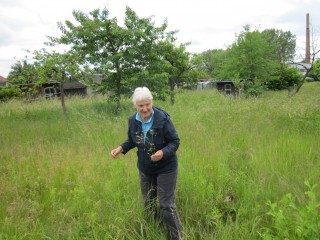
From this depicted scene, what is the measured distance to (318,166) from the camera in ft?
12.3

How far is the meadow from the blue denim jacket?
0.64 m

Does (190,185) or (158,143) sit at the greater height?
(158,143)

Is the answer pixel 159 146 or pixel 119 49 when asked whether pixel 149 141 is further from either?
pixel 119 49

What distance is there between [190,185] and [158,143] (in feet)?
3.24

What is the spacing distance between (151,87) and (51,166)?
7.42 metres

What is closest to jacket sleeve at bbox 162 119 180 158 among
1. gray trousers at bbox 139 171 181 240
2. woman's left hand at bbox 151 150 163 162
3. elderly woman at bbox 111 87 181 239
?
elderly woman at bbox 111 87 181 239

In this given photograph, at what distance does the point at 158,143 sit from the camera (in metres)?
2.57

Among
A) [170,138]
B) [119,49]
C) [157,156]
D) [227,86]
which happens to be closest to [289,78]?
[227,86]

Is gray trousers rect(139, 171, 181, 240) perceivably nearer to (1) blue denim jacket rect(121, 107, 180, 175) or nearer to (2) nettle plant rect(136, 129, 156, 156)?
(1) blue denim jacket rect(121, 107, 180, 175)

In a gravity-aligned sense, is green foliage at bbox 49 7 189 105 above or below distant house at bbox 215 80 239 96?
above

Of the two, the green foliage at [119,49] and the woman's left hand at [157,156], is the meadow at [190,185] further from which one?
the green foliage at [119,49]

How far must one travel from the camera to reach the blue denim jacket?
253 centimetres

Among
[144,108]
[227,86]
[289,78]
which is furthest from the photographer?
[227,86]

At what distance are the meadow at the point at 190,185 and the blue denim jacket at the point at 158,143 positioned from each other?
64 cm
